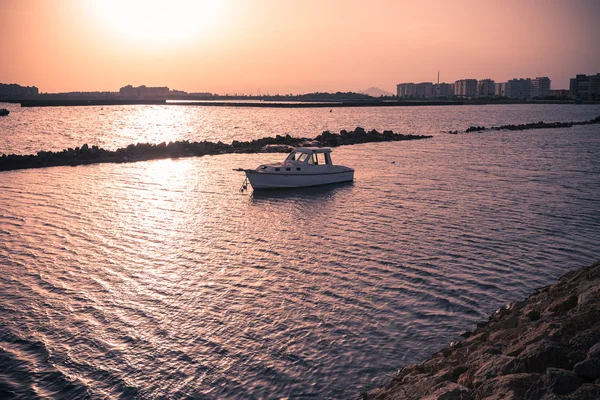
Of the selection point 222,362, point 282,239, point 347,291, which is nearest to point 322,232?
point 282,239

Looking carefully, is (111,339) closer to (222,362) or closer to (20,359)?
(20,359)

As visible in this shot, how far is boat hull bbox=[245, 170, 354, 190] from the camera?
29875 millimetres

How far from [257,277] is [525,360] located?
354 inches

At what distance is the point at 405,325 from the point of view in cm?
1177

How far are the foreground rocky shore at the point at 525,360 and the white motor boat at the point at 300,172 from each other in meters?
20.3

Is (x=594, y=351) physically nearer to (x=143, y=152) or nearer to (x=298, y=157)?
(x=298, y=157)

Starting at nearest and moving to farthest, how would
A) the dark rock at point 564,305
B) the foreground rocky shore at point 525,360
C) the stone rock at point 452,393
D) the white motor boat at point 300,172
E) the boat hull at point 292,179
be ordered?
the foreground rocky shore at point 525,360, the stone rock at point 452,393, the dark rock at point 564,305, the boat hull at point 292,179, the white motor boat at point 300,172

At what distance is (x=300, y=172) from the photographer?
1226 inches

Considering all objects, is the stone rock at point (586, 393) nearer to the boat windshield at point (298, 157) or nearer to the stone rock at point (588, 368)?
the stone rock at point (588, 368)

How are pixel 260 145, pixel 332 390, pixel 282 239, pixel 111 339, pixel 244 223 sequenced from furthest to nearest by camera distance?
pixel 260 145
pixel 244 223
pixel 282 239
pixel 111 339
pixel 332 390

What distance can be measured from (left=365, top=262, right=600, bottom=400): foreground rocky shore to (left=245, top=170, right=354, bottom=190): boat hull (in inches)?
795

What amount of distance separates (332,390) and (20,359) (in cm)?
664

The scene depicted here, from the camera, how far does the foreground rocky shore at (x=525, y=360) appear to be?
659 cm

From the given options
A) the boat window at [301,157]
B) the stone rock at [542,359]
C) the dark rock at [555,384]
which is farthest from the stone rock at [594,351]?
the boat window at [301,157]
